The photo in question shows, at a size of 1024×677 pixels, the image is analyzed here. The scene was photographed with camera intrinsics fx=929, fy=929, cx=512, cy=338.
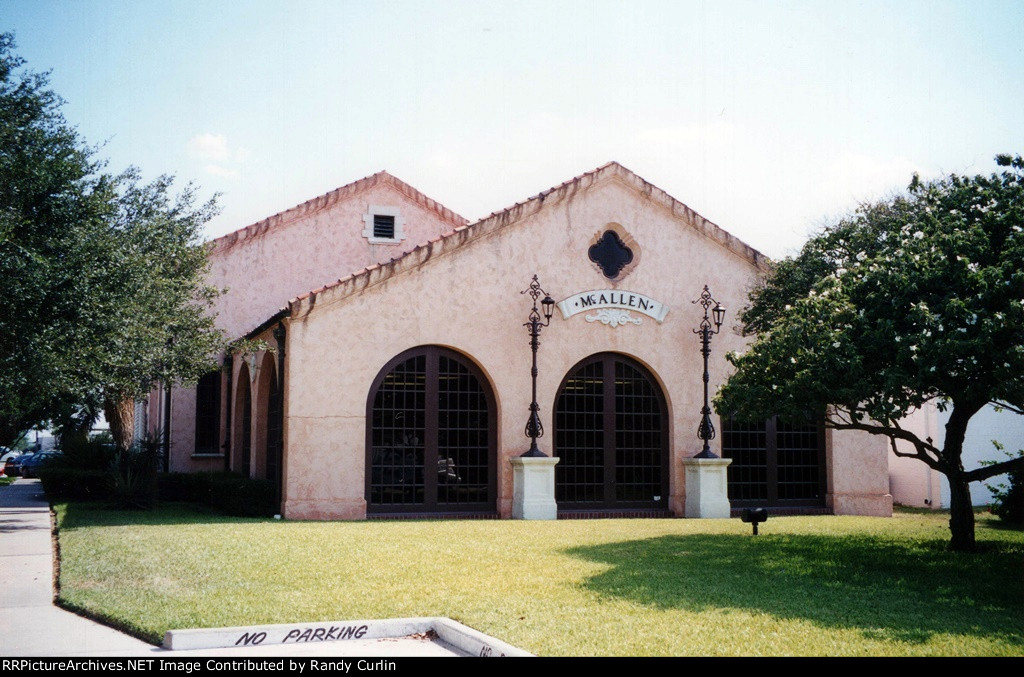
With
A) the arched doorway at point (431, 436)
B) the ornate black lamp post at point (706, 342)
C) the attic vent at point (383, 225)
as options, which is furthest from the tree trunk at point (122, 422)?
the ornate black lamp post at point (706, 342)

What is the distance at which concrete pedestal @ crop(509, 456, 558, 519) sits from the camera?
60.1 ft

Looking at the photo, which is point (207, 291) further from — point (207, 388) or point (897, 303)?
point (897, 303)

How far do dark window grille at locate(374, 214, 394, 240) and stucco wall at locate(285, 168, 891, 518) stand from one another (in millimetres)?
8116

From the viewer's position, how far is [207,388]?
2592cm

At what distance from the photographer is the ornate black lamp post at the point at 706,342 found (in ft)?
64.6

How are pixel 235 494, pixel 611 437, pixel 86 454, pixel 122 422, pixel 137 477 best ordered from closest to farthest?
pixel 235 494, pixel 611 437, pixel 137 477, pixel 86 454, pixel 122 422

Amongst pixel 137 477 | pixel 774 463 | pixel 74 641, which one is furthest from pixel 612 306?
pixel 74 641

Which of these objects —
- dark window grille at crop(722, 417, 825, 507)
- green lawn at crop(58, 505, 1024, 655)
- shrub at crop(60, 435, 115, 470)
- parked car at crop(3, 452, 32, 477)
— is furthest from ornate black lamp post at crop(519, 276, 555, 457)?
parked car at crop(3, 452, 32, 477)

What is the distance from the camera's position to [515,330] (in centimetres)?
1917

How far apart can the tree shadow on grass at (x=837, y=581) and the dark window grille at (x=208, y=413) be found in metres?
15.5

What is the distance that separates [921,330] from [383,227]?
18.2m

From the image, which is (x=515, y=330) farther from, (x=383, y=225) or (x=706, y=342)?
(x=383, y=225)

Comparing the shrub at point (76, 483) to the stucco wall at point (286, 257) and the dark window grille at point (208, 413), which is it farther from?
the dark window grille at point (208, 413)

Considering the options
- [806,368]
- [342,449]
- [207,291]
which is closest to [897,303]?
[806,368]
